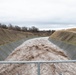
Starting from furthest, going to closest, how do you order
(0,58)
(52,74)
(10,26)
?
1. (10,26)
2. (0,58)
3. (52,74)

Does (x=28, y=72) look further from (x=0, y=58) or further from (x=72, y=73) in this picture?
(x=0, y=58)

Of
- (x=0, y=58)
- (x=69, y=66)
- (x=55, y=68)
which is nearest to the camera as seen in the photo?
(x=55, y=68)

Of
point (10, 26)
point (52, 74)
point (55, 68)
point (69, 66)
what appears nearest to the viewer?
point (52, 74)

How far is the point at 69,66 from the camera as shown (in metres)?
24.9

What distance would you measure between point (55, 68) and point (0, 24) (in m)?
147

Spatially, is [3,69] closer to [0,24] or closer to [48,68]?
[48,68]

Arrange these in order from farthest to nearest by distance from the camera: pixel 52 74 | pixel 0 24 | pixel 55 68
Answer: pixel 0 24 < pixel 55 68 < pixel 52 74

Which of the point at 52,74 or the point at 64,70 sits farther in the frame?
the point at 64,70

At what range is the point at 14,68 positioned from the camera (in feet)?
83.1

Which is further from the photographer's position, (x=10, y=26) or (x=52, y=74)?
(x=10, y=26)

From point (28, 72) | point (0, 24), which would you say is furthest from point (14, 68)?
point (0, 24)

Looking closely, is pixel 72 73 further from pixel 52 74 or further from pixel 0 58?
pixel 0 58

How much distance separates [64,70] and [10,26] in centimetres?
16919

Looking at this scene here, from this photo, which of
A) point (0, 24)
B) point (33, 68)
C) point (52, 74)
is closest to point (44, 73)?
point (52, 74)
